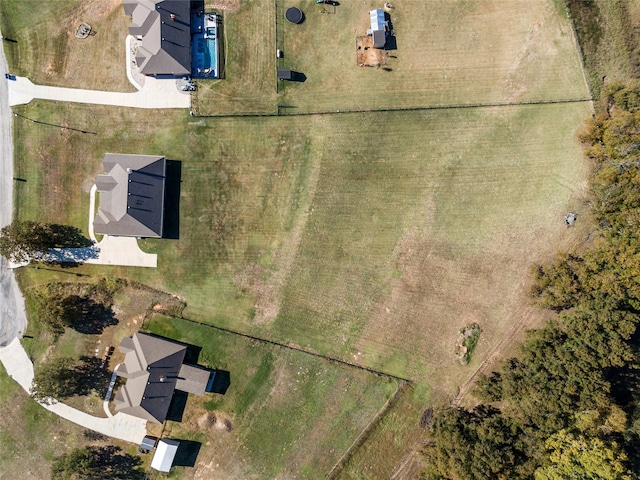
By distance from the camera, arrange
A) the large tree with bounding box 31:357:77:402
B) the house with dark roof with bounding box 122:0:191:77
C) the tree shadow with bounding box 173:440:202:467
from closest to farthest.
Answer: the large tree with bounding box 31:357:77:402, the house with dark roof with bounding box 122:0:191:77, the tree shadow with bounding box 173:440:202:467

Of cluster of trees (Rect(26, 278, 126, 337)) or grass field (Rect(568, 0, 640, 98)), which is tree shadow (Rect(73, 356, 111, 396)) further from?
grass field (Rect(568, 0, 640, 98))

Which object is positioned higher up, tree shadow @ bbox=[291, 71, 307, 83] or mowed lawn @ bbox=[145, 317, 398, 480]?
tree shadow @ bbox=[291, 71, 307, 83]

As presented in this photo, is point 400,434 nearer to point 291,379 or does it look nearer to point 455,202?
point 291,379

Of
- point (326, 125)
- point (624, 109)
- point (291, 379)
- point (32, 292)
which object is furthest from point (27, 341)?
point (624, 109)

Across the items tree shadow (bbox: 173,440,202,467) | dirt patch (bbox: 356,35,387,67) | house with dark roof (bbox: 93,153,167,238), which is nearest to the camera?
house with dark roof (bbox: 93,153,167,238)

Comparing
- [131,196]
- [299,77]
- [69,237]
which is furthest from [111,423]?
[299,77]

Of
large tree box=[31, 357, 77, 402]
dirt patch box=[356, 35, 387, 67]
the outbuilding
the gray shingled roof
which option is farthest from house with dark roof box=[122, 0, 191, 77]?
large tree box=[31, 357, 77, 402]

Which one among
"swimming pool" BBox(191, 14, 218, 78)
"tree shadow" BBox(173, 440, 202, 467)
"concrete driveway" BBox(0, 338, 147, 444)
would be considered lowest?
"tree shadow" BBox(173, 440, 202, 467)
